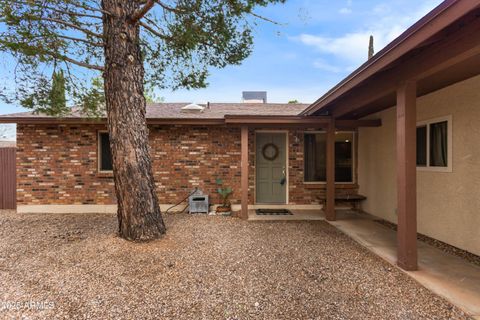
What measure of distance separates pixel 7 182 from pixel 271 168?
7.94m

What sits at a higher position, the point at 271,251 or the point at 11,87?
the point at 11,87

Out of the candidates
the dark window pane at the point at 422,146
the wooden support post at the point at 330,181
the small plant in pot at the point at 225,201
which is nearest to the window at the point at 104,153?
the small plant in pot at the point at 225,201

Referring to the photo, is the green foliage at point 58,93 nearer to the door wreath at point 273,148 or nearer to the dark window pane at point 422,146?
the door wreath at point 273,148

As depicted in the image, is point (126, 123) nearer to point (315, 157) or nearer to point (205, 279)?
point (205, 279)

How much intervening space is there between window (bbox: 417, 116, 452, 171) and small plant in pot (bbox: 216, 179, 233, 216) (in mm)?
4351

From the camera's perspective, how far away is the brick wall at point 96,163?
21.8ft

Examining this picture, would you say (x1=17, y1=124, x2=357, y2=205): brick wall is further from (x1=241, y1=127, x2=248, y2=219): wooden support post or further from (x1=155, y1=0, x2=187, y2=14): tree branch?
(x1=155, y1=0, x2=187, y2=14): tree branch

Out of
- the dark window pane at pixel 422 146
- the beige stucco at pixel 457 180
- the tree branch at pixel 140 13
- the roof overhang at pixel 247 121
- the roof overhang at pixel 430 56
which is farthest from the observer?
the roof overhang at pixel 247 121

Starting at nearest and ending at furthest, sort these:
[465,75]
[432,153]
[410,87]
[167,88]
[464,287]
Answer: [464,287] < [410,87] < [465,75] < [432,153] < [167,88]

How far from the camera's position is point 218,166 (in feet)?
22.6

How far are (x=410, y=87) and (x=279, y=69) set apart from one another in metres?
10.8

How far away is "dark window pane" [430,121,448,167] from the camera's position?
13.9 feet

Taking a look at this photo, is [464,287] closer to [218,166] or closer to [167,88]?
[218,166]

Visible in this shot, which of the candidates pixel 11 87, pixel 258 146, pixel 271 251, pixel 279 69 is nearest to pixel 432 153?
pixel 271 251
